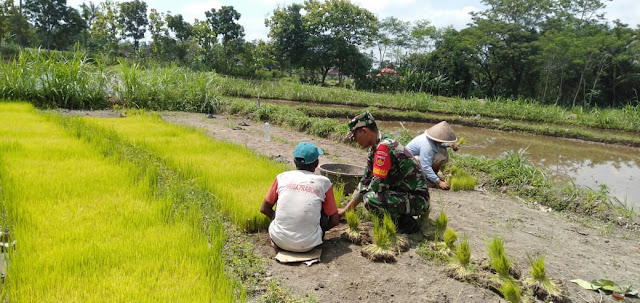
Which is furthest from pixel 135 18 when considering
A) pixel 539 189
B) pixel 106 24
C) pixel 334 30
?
pixel 539 189

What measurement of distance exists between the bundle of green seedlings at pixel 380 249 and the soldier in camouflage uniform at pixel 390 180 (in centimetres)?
Answer: 29

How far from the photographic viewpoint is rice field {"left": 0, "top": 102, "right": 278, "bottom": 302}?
2.06 metres

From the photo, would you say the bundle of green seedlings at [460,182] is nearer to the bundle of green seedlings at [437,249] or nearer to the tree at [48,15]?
the bundle of green seedlings at [437,249]

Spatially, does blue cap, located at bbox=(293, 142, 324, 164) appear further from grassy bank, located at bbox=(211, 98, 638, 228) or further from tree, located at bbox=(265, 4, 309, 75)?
tree, located at bbox=(265, 4, 309, 75)

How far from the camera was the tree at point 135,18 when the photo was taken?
115 ft

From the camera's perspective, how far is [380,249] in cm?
276

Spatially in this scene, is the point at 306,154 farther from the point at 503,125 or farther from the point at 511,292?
the point at 503,125

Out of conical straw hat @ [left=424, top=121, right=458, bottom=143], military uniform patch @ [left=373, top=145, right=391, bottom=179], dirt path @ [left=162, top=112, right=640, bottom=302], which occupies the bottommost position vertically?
dirt path @ [left=162, top=112, right=640, bottom=302]

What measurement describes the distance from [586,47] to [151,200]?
2058 centimetres

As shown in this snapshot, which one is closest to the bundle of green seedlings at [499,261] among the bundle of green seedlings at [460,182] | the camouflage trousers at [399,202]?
the camouflage trousers at [399,202]

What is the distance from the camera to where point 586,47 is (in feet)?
59.7

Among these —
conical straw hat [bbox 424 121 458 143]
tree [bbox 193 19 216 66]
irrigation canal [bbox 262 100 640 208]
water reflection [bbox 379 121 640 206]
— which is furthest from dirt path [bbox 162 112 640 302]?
tree [bbox 193 19 216 66]

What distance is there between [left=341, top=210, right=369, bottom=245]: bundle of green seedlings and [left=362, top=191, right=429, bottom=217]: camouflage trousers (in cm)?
23

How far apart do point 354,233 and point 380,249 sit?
30 cm
